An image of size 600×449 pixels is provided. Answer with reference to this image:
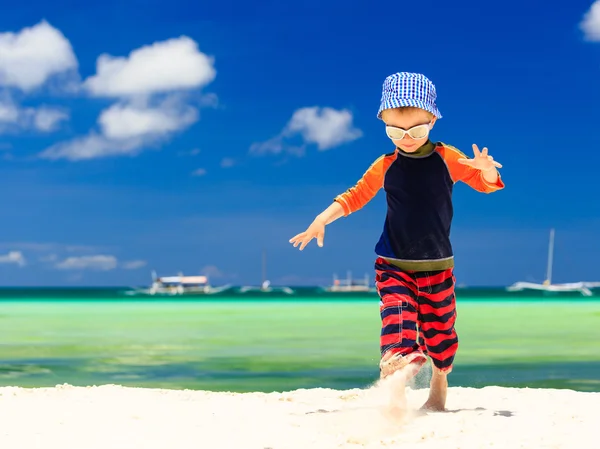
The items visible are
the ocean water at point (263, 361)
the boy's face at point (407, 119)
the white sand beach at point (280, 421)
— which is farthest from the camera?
the ocean water at point (263, 361)

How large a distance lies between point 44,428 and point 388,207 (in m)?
2.39

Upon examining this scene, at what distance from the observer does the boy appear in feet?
14.8

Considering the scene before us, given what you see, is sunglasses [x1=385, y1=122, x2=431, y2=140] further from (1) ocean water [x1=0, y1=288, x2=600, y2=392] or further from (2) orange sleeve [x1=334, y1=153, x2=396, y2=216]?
(1) ocean water [x1=0, y1=288, x2=600, y2=392]

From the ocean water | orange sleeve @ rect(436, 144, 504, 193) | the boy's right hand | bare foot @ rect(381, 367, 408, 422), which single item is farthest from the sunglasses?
the ocean water

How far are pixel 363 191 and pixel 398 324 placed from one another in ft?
2.92

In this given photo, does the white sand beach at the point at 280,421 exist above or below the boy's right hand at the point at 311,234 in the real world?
below

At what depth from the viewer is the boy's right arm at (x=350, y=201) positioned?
15.9ft

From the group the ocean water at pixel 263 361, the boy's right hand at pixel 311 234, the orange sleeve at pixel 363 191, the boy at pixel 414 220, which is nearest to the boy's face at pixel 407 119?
the boy at pixel 414 220

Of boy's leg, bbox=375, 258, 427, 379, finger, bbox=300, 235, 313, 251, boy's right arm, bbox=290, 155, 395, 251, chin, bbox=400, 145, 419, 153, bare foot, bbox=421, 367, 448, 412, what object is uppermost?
chin, bbox=400, 145, 419, 153

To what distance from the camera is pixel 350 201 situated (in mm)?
4961

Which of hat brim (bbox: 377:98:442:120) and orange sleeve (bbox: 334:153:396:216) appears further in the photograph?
orange sleeve (bbox: 334:153:396:216)

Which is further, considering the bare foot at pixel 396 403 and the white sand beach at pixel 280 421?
the bare foot at pixel 396 403

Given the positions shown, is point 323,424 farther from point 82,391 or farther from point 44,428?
point 82,391

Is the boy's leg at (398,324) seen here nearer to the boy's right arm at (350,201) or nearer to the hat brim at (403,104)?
the boy's right arm at (350,201)
